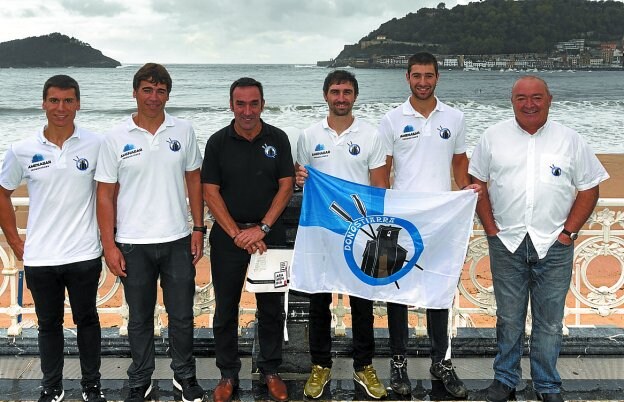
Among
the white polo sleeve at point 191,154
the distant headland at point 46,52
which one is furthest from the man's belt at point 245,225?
the distant headland at point 46,52

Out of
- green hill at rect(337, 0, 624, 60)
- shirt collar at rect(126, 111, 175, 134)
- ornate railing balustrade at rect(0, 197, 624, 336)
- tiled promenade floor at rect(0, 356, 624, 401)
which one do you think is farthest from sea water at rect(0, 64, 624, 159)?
green hill at rect(337, 0, 624, 60)

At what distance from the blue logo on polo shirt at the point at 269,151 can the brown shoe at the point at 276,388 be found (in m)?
1.55

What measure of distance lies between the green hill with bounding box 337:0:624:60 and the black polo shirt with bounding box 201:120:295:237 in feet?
306

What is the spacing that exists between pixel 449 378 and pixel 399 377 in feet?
1.17

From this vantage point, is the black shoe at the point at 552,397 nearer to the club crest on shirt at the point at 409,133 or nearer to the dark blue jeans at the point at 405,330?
the dark blue jeans at the point at 405,330

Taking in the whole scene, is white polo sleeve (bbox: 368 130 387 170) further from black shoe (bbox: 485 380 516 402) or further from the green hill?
the green hill

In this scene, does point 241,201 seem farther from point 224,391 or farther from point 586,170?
point 586,170

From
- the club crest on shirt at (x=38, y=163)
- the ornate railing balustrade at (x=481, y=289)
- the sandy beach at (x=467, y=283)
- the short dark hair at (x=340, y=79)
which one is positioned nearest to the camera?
the club crest on shirt at (x=38, y=163)

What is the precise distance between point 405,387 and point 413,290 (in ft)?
2.21

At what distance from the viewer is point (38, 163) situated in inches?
141

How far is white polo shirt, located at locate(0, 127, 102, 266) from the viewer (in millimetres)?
3570

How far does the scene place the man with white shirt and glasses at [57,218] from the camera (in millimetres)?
3576

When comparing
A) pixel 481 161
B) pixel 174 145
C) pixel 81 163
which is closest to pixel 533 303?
pixel 481 161

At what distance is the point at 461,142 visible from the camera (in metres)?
4.00
